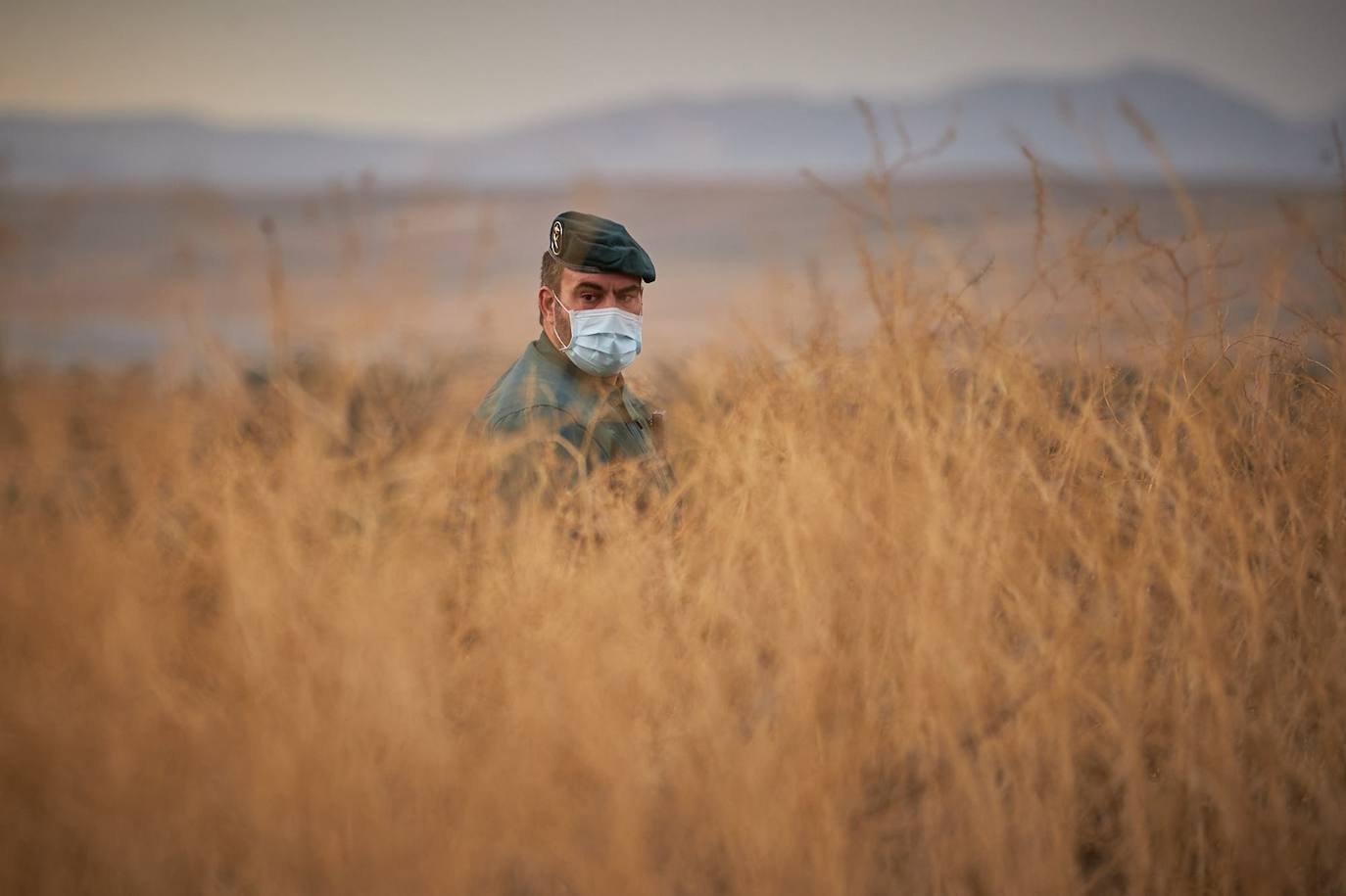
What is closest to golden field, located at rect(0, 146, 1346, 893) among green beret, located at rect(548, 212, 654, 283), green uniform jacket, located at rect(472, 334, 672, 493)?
green uniform jacket, located at rect(472, 334, 672, 493)

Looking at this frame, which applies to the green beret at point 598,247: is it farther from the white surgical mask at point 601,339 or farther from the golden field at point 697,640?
the golden field at point 697,640

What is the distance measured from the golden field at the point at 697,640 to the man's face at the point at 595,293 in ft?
2.19

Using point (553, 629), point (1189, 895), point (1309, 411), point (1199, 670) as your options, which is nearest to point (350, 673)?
point (553, 629)

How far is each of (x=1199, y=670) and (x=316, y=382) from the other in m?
2.19

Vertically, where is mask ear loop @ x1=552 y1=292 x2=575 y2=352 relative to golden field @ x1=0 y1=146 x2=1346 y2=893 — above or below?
above

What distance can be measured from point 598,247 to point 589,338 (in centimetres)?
30

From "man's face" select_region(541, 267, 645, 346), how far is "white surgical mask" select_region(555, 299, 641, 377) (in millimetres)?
32

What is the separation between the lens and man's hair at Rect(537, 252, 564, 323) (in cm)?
363

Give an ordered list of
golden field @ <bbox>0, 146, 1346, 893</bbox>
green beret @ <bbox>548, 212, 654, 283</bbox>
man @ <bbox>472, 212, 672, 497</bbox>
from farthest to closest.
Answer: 1. green beret @ <bbox>548, 212, 654, 283</bbox>
2. man @ <bbox>472, 212, 672, 497</bbox>
3. golden field @ <bbox>0, 146, 1346, 893</bbox>

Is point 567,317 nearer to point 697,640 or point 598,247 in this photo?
point 598,247

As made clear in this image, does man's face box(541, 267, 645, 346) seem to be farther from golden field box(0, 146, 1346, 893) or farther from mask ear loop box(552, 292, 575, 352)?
golden field box(0, 146, 1346, 893)

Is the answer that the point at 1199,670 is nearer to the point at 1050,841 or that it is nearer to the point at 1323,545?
the point at 1050,841

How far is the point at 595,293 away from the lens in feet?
11.7

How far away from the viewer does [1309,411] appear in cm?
332
